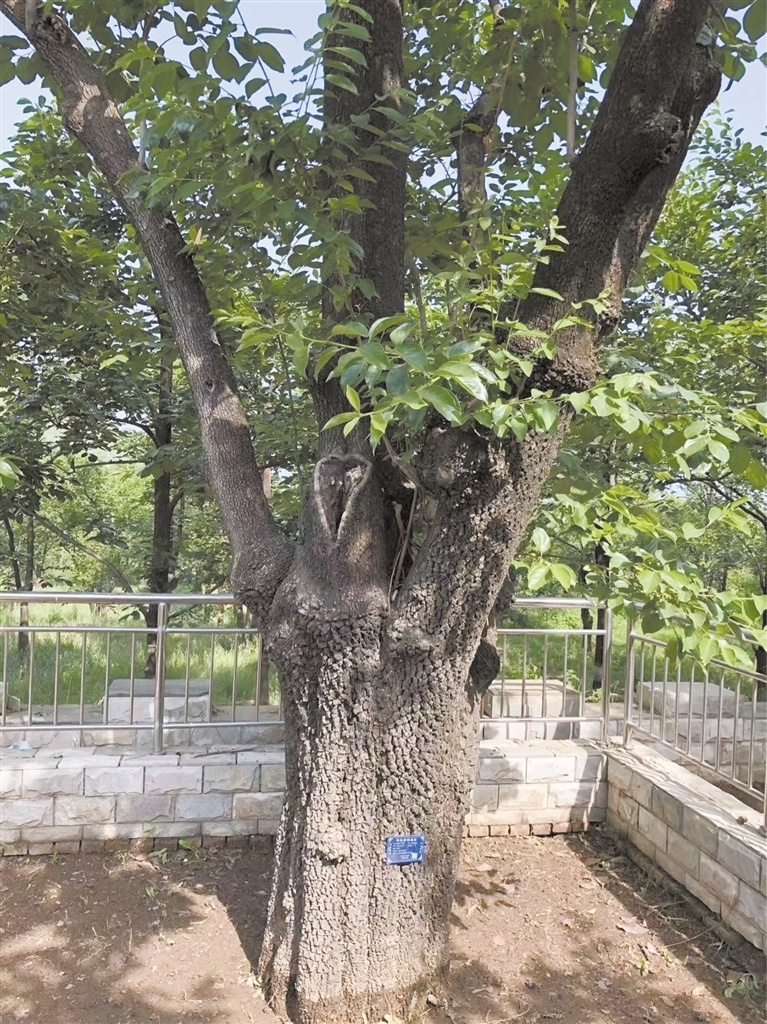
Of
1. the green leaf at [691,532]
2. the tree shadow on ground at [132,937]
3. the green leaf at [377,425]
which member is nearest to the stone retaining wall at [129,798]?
the tree shadow on ground at [132,937]

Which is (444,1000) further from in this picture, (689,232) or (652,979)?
(689,232)

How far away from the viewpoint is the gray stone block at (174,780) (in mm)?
3916

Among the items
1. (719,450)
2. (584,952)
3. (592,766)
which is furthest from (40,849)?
(719,450)

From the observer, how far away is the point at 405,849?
2672 millimetres

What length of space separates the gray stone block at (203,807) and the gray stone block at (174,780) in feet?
0.16

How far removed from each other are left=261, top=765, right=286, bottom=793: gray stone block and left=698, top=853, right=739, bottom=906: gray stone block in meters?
2.22

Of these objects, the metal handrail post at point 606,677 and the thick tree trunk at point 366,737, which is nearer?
the thick tree trunk at point 366,737

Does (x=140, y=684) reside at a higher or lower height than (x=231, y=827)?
higher

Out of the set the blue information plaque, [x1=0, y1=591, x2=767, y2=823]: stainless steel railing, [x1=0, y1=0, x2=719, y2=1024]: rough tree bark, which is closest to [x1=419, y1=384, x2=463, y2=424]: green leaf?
[x1=0, y1=0, x2=719, y2=1024]: rough tree bark

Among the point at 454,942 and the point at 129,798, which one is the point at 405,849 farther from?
the point at 129,798

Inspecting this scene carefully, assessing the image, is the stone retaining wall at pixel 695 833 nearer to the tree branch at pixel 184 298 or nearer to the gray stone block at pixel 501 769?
the gray stone block at pixel 501 769

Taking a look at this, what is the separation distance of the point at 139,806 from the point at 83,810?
0.98ft

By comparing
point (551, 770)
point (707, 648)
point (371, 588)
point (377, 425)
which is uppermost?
point (377, 425)

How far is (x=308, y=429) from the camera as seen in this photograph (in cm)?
485
